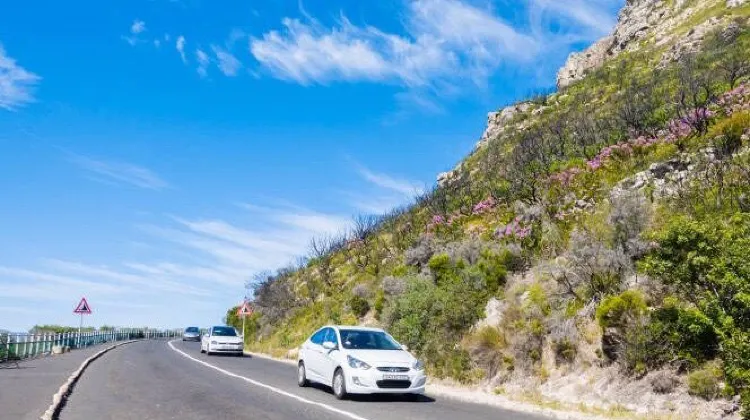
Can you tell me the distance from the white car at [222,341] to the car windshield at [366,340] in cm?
1750

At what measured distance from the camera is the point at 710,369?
1089 cm

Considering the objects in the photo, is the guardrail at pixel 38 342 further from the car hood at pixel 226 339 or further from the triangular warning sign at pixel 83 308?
the car hood at pixel 226 339

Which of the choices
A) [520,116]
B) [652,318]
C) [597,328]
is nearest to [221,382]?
[597,328]

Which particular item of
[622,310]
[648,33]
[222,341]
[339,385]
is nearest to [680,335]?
[622,310]

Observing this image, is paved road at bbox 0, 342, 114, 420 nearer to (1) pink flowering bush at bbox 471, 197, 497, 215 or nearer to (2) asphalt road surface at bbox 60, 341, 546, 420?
→ (2) asphalt road surface at bbox 60, 341, 546, 420

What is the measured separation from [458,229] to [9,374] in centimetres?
1874

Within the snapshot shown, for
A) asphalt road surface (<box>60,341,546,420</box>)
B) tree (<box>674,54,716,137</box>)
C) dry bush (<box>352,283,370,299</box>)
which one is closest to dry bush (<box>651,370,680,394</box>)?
asphalt road surface (<box>60,341,546,420</box>)

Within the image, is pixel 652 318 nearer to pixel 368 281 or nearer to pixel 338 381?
pixel 338 381

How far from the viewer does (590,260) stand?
16062mm

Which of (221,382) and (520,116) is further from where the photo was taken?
(520,116)

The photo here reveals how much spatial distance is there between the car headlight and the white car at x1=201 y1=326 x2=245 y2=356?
18747 millimetres

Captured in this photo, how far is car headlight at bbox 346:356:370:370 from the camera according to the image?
504 inches

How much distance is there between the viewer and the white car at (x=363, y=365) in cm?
1266

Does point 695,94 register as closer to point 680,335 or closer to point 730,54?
point 730,54
